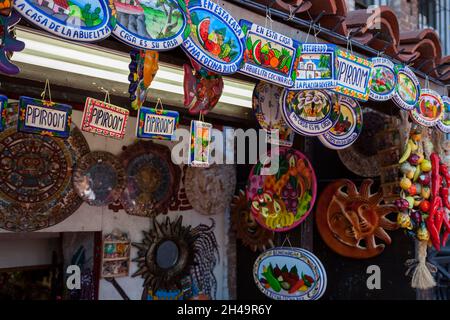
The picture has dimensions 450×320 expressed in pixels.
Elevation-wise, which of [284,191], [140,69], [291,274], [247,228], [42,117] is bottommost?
[291,274]

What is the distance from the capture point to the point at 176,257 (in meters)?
5.47

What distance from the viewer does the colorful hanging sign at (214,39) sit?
246cm

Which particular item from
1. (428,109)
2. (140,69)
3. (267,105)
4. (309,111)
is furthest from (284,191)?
(140,69)

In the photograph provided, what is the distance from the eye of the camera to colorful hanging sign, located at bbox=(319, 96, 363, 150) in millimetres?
3879

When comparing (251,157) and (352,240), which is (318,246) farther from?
(251,157)

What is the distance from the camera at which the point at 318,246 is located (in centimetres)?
533

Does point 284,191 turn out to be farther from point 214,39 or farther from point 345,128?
point 214,39

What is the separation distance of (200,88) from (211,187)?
2930mm

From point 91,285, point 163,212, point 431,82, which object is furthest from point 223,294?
point 431,82

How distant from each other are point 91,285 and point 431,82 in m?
4.09

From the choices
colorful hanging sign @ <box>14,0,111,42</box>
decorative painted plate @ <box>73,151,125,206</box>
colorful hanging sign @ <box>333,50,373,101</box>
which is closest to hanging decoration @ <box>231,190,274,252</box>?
decorative painted plate @ <box>73,151,125,206</box>

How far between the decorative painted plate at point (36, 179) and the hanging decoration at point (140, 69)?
79.9 inches

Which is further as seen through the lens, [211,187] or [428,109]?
[211,187]

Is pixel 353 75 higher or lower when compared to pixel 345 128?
higher
